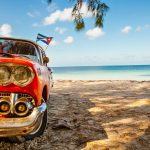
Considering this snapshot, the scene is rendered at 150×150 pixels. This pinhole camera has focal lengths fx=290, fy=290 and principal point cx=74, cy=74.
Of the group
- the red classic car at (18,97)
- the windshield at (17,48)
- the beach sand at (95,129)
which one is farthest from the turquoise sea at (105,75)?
the red classic car at (18,97)

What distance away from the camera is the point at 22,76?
331cm

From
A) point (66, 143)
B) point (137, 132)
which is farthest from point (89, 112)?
point (66, 143)

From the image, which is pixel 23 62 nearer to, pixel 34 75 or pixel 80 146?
pixel 34 75

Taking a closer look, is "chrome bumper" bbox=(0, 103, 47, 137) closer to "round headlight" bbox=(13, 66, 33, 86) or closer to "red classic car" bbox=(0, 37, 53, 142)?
"red classic car" bbox=(0, 37, 53, 142)

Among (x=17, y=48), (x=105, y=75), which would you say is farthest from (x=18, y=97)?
(x=105, y=75)

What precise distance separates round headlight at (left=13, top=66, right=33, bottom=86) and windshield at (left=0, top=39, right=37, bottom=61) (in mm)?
1254

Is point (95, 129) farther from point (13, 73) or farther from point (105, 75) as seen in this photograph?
point (105, 75)

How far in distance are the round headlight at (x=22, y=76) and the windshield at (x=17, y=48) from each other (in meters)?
1.25

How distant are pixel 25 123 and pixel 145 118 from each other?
328 cm

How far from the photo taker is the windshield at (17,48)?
4.58 metres

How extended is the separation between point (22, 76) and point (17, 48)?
1.41 meters

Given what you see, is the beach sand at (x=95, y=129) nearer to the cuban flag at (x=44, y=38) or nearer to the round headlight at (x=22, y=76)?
the round headlight at (x=22, y=76)

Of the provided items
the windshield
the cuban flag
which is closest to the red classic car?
the windshield

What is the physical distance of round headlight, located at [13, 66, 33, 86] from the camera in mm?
3283
